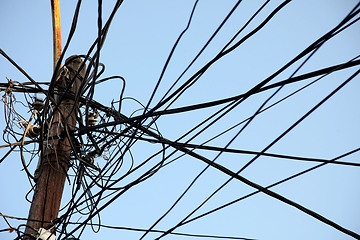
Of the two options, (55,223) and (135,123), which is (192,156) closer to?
(135,123)

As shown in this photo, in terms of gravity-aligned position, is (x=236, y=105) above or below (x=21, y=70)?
below

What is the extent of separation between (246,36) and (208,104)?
1.48 feet

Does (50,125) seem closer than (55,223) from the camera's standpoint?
No

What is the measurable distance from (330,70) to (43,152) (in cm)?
235

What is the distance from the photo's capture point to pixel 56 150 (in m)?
3.91

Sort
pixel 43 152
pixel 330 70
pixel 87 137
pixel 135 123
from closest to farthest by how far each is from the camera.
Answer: pixel 330 70 → pixel 135 123 → pixel 43 152 → pixel 87 137

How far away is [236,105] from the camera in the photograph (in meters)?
2.95

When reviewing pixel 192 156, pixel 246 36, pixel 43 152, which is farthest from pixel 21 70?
pixel 246 36

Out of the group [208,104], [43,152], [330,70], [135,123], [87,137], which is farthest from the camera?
[87,137]

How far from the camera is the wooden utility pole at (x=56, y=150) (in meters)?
3.56

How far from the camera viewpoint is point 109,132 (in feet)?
13.5

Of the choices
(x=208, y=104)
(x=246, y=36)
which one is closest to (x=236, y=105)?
(x=208, y=104)

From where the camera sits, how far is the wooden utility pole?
11.7 feet

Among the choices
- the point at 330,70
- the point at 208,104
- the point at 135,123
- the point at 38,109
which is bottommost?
the point at 330,70
